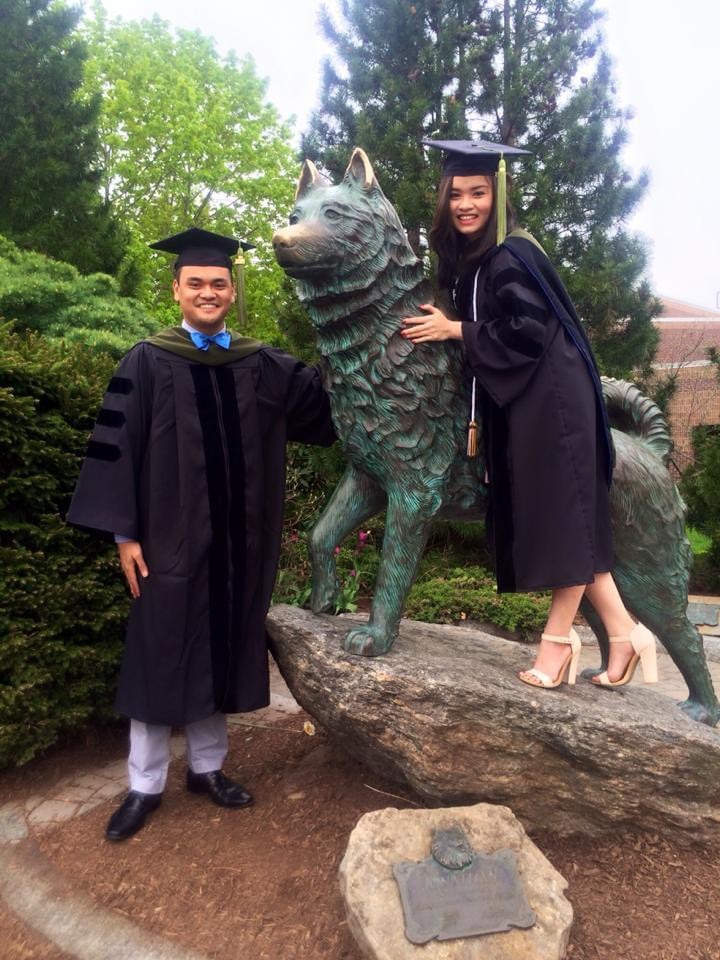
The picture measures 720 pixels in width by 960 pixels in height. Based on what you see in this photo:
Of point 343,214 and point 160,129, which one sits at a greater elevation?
point 160,129

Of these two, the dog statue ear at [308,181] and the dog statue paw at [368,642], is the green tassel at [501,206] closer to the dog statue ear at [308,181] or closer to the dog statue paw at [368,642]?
the dog statue ear at [308,181]

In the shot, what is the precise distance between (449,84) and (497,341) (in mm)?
6242

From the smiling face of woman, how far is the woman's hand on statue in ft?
1.29

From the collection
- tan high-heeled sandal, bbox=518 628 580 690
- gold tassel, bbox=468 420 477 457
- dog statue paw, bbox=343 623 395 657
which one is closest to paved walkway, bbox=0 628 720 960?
dog statue paw, bbox=343 623 395 657

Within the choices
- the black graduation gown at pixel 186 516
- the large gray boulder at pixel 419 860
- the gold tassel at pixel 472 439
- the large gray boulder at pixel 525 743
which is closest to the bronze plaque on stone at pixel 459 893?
the large gray boulder at pixel 419 860

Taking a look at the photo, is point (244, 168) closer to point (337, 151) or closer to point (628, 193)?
point (337, 151)

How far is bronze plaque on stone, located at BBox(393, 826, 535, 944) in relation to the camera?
229 centimetres

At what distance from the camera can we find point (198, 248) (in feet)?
10.2

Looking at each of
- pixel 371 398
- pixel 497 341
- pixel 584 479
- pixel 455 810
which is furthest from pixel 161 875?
pixel 497 341

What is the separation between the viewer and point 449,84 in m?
7.84

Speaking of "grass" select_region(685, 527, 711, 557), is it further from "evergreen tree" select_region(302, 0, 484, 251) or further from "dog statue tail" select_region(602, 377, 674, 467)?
"dog statue tail" select_region(602, 377, 674, 467)

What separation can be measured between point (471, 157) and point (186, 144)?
1713 centimetres

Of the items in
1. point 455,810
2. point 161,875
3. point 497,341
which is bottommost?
point 161,875

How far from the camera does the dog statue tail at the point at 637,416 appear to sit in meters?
3.36
